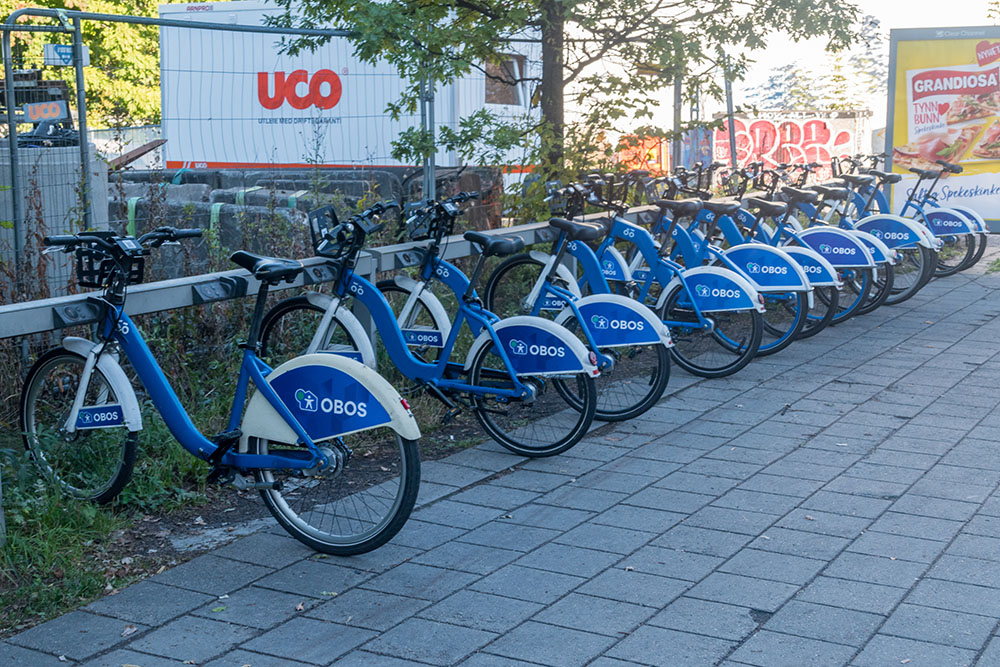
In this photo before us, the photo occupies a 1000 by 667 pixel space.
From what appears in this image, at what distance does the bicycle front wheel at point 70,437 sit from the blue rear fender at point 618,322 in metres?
2.36

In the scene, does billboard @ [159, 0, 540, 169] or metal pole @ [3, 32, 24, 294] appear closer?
metal pole @ [3, 32, 24, 294]

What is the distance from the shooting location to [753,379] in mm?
7520

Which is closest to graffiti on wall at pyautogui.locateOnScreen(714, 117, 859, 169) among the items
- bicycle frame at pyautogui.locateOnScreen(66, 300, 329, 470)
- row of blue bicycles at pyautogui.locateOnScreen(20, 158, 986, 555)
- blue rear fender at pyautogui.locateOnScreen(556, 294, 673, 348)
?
row of blue bicycles at pyautogui.locateOnScreen(20, 158, 986, 555)

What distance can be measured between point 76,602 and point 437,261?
2.83m

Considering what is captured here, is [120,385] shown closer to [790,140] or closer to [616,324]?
[616,324]

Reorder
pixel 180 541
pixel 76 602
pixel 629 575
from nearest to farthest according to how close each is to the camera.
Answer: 1. pixel 76 602
2. pixel 629 575
3. pixel 180 541

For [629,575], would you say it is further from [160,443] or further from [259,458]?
[160,443]

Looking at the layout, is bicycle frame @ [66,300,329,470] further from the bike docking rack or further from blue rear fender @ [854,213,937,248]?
blue rear fender @ [854,213,937,248]

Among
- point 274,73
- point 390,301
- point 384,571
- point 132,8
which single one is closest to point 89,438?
point 384,571

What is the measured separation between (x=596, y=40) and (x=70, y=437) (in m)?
5.80

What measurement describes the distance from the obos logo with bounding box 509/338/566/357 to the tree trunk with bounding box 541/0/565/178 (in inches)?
150

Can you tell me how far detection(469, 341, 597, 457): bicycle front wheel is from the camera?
5664 mm

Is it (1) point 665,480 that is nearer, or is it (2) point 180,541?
(2) point 180,541

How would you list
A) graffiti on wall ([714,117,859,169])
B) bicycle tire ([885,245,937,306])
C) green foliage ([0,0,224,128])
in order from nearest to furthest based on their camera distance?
bicycle tire ([885,245,937,306]) → graffiti on wall ([714,117,859,169]) → green foliage ([0,0,224,128])
